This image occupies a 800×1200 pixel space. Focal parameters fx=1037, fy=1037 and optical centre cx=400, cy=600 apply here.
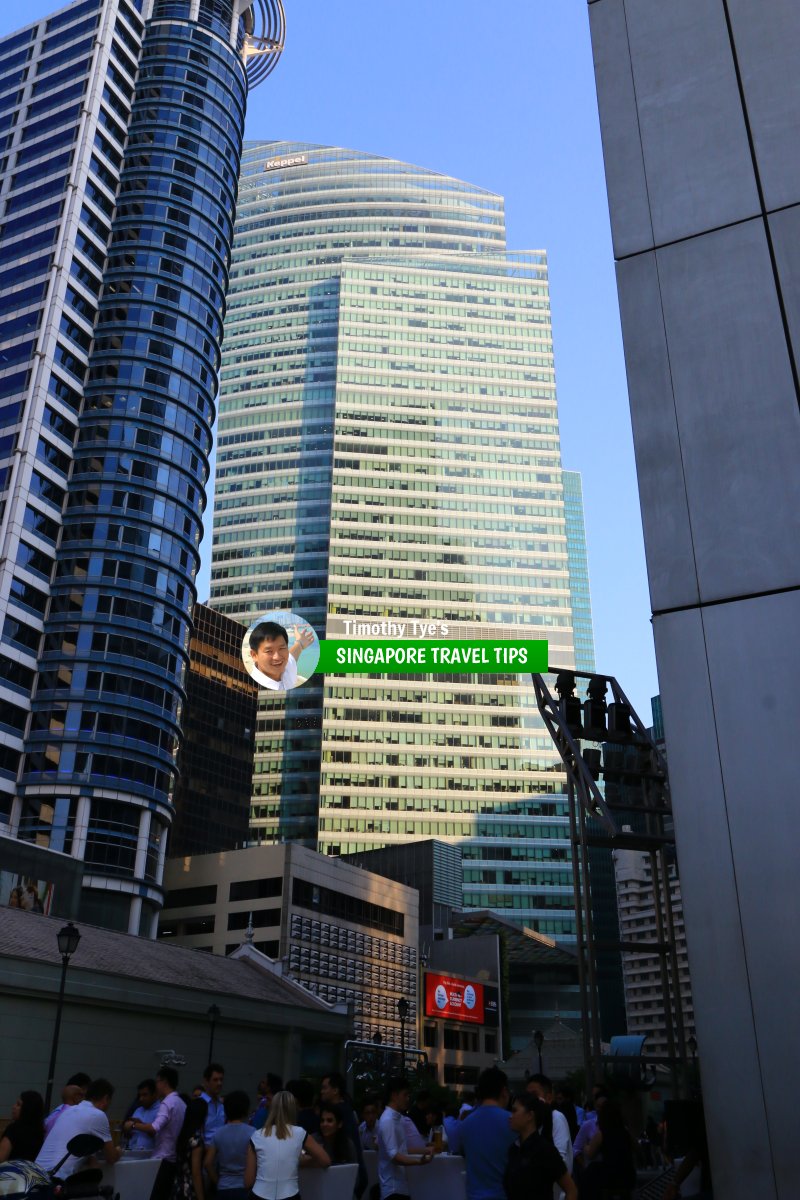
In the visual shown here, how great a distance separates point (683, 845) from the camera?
6637mm

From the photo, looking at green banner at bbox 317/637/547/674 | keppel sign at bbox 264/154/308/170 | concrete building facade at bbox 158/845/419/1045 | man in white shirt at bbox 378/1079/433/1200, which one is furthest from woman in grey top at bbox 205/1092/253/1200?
keppel sign at bbox 264/154/308/170

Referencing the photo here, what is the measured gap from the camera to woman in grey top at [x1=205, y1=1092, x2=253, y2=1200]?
8734 millimetres

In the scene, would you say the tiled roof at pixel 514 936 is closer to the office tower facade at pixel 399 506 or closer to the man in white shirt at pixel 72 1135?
the office tower facade at pixel 399 506

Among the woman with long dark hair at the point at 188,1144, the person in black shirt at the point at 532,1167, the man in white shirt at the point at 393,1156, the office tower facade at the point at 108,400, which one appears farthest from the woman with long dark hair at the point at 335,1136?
the office tower facade at the point at 108,400

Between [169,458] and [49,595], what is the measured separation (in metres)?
13.7

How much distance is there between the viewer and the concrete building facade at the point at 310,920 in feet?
234

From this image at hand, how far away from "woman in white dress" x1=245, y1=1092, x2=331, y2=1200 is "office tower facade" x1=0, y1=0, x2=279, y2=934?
61378 mm

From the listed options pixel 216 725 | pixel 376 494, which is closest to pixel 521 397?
pixel 376 494

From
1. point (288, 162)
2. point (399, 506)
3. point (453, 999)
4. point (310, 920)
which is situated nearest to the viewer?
point (310, 920)

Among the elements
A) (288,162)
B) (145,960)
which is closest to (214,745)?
(145,960)

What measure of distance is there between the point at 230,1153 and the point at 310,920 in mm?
66502

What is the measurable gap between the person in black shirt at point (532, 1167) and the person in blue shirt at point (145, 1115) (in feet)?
15.5

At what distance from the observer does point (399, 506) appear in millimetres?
149250

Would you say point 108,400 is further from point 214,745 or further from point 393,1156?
point 393,1156
